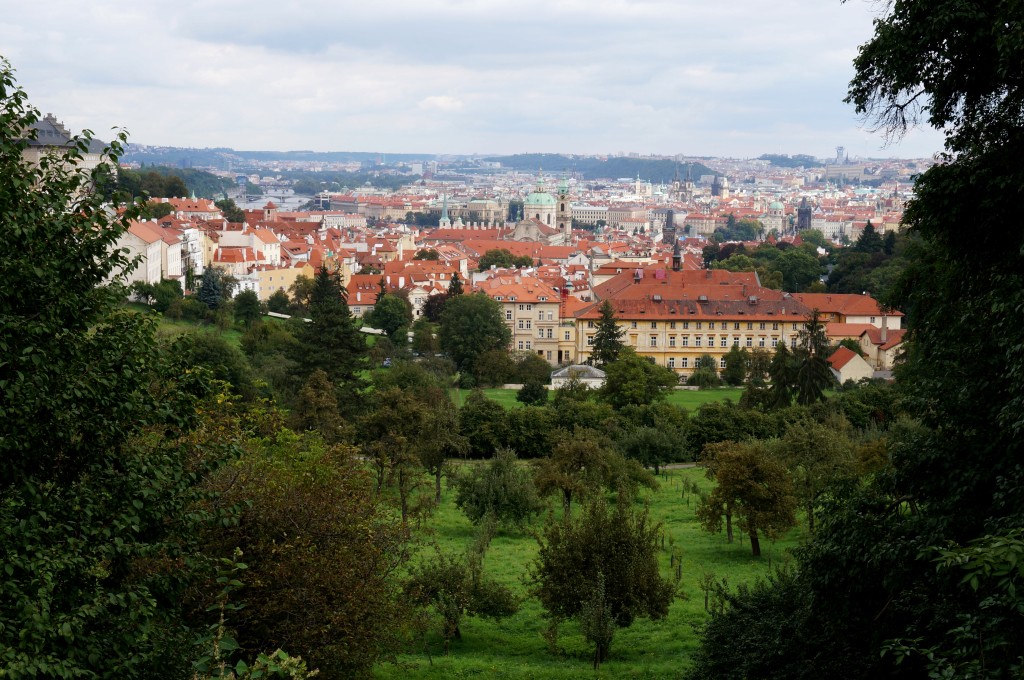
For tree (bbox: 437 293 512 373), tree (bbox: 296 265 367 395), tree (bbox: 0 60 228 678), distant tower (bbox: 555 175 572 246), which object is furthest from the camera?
distant tower (bbox: 555 175 572 246)

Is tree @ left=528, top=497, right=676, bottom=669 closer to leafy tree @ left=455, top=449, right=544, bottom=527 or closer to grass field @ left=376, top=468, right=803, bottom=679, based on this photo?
grass field @ left=376, top=468, right=803, bottom=679

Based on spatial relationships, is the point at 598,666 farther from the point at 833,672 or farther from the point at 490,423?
the point at 490,423

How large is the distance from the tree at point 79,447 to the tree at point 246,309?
51.4 m

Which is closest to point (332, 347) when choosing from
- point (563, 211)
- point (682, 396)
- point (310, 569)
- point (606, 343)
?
point (682, 396)

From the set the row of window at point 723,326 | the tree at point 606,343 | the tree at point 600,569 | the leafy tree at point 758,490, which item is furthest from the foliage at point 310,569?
the row of window at point 723,326

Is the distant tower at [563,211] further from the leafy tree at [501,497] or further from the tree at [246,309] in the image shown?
the leafy tree at [501,497]

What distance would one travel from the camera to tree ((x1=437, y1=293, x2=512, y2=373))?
56719 mm

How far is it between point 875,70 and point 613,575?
7.73m

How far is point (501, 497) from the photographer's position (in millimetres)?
24672

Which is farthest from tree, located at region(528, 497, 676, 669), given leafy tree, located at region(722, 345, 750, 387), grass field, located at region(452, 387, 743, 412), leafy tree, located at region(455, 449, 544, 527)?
leafy tree, located at region(722, 345, 750, 387)

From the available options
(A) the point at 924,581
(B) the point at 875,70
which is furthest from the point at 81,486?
(B) the point at 875,70

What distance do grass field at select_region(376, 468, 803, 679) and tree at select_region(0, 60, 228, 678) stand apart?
23.0ft

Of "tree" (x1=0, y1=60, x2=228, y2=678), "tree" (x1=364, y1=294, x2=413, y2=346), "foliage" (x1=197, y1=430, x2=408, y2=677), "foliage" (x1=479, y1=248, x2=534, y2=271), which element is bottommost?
"tree" (x1=364, y1=294, x2=413, y2=346)

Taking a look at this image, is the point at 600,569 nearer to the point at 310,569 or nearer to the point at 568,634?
the point at 568,634
